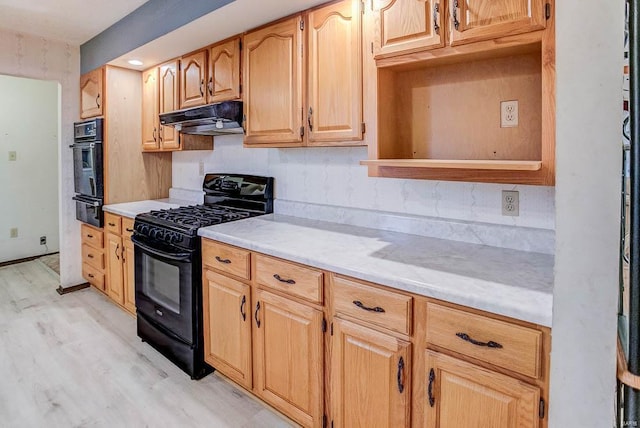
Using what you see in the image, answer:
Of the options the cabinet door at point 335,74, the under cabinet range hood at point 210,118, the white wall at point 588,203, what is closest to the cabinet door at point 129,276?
the under cabinet range hood at point 210,118

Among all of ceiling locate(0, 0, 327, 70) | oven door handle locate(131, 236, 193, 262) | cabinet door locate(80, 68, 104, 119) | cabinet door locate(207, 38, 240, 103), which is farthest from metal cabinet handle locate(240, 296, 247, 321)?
cabinet door locate(80, 68, 104, 119)

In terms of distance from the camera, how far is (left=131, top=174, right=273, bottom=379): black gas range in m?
2.16

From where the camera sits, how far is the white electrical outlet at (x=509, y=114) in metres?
1.56

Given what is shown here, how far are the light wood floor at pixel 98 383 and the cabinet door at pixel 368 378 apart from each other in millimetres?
524

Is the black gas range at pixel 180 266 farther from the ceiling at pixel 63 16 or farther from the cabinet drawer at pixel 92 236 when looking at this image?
the ceiling at pixel 63 16

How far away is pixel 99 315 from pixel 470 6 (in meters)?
3.36

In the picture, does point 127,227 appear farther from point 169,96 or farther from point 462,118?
point 462,118

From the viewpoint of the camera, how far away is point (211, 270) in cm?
209

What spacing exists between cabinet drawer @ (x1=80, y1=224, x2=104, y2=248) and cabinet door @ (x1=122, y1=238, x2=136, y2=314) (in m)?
0.50

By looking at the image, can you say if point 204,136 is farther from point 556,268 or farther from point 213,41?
point 556,268

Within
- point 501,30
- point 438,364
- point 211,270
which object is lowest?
point 438,364

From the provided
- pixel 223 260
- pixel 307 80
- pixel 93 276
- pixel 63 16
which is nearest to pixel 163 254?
pixel 223 260

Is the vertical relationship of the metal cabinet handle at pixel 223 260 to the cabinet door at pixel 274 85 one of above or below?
below

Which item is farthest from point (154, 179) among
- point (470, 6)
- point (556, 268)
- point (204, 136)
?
point (556, 268)
